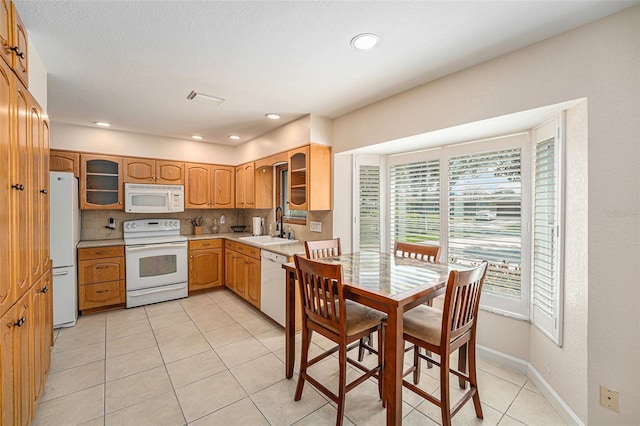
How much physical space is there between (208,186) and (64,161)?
1.78m

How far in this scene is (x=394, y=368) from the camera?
4.87 ft

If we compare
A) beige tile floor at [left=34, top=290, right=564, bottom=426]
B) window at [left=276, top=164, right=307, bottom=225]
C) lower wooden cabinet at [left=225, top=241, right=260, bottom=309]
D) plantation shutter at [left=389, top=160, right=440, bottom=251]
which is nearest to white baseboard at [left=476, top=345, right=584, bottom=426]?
beige tile floor at [left=34, top=290, right=564, bottom=426]

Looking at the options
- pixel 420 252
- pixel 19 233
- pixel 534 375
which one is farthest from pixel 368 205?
pixel 19 233

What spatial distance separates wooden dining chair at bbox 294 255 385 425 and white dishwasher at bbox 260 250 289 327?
1079 mm

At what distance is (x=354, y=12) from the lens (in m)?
1.55

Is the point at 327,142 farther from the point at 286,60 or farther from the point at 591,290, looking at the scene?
the point at 591,290

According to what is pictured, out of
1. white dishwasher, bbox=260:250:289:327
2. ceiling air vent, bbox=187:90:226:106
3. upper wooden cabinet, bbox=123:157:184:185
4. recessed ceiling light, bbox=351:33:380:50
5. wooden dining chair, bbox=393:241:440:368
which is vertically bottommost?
white dishwasher, bbox=260:250:289:327

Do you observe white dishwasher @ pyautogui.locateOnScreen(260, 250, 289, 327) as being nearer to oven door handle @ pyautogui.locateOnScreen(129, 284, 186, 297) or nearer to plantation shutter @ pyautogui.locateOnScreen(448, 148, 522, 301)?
oven door handle @ pyautogui.locateOnScreen(129, 284, 186, 297)

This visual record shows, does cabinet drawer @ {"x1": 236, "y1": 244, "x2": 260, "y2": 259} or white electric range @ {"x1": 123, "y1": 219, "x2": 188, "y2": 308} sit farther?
white electric range @ {"x1": 123, "y1": 219, "x2": 188, "y2": 308}

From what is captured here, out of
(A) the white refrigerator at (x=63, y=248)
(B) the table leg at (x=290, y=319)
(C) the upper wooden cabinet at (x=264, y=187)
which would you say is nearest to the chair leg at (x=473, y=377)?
(B) the table leg at (x=290, y=319)

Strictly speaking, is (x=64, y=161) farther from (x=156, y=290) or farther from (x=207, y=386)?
(x=207, y=386)

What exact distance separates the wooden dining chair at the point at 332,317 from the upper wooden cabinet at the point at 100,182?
3.45 m

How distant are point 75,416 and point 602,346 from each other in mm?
3208

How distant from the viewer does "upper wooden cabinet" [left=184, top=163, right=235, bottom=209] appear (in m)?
4.47
